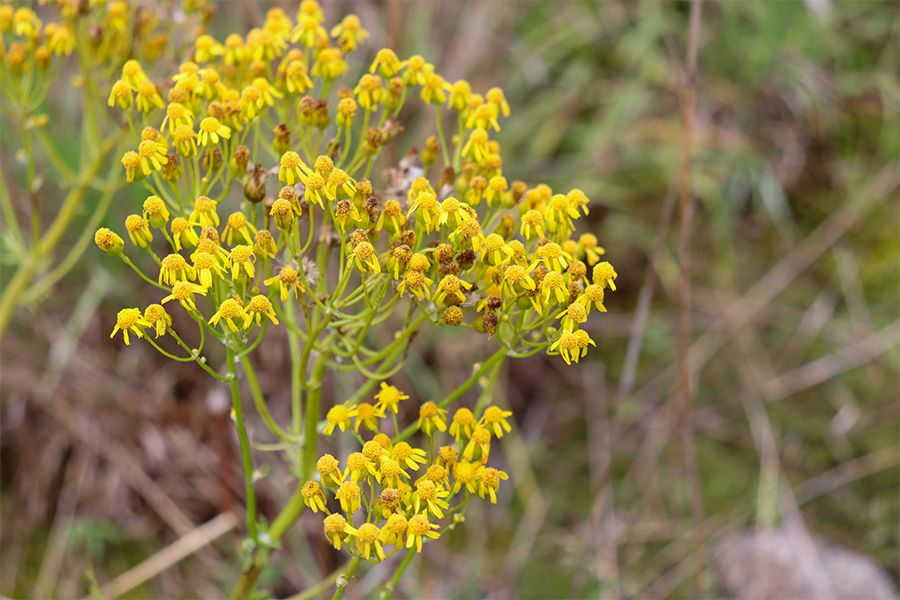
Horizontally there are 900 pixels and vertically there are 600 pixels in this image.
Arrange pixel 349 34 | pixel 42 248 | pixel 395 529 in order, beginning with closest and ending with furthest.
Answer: pixel 395 529
pixel 349 34
pixel 42 248

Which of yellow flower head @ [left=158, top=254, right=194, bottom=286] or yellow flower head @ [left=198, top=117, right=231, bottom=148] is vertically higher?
yellow flower head @ [left=198, top=117, right=231, bottom=148]

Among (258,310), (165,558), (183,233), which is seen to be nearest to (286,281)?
(258,310)

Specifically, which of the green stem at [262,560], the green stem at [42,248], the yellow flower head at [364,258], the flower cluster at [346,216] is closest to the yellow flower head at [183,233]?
the flower cluster at [346,216]

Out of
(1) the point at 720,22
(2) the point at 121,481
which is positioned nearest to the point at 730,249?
(1) the point at 720,22

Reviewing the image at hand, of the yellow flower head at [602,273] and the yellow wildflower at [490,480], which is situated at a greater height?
the yellow flower head at [602,273]

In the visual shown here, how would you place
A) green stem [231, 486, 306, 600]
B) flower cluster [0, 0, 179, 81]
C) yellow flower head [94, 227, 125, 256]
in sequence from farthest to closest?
flower cluster [0, 0, 179, 81] → green stem [231, 486, 306, 600] → yellow flower head [94, 227, 125, 256]

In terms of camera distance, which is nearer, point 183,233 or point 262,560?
point 183,233

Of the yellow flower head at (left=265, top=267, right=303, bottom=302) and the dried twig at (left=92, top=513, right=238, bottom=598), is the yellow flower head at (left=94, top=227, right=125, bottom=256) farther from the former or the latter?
the dried twig at (left=92, top=513, right=238, bottom=598)

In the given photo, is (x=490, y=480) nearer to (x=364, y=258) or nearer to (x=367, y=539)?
(x=367, y=539)

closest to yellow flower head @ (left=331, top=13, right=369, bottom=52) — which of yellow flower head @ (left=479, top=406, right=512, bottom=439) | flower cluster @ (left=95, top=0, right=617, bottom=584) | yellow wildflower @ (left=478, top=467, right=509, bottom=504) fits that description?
flower cluster @ (left=95, top=0, right=617, bottom=584)

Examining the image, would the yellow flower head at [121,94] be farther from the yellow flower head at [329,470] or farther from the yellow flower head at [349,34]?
the yellow flower head at [329,470]

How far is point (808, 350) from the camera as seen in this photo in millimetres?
3557

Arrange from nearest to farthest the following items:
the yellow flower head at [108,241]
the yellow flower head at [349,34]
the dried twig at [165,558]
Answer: the yellow flower head at [108,241] → the yellow flower head at [349,34] → the dried twig at [165,558]

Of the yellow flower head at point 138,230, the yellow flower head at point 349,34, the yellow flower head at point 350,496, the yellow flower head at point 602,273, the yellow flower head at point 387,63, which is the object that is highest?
the yellow flower head at point 387,63
